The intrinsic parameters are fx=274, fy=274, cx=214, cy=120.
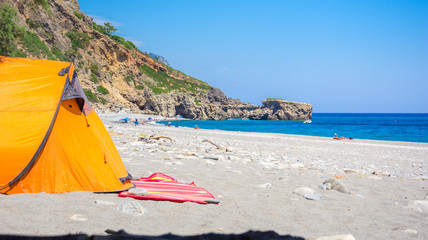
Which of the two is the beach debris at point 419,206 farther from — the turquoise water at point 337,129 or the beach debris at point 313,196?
the turquoise water at point 337,129

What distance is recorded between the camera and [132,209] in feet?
12.5

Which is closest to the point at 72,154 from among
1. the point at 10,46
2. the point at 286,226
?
the point at 286,226

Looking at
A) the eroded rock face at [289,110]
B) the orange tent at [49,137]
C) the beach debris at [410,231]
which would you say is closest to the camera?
the beach debris at [410,231]

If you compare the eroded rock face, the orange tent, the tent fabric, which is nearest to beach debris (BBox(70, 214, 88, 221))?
the tent fabric

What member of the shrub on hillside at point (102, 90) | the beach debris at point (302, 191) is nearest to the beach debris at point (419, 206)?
the beach debris at point (302, 191)

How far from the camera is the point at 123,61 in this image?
66000mm

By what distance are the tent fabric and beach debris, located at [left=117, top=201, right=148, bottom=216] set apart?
0.55 m

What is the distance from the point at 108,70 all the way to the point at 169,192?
59701 mm

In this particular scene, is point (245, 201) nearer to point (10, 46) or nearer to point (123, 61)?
point (10, 46)

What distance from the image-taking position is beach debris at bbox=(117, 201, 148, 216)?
374 centimetres

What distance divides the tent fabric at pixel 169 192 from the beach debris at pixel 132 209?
55cm

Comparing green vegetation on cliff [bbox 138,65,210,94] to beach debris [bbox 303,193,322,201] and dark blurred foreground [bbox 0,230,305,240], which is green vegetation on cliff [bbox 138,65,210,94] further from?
dark blurred foreground [bbox 0,230,305,240]

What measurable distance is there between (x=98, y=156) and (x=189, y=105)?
232ft

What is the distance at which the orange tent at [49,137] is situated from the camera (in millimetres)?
4273
